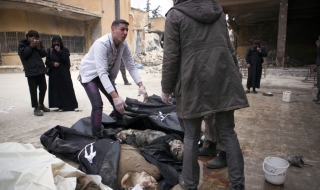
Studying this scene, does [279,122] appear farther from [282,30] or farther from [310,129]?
[282,30]

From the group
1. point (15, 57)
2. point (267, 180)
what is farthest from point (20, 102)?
point (15, 57)

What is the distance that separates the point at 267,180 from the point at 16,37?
1710 centimetres

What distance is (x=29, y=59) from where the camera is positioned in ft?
15.1

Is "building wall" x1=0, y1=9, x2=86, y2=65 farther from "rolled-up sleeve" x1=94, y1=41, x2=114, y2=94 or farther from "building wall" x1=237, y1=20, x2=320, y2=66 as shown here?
"rolled-up sleeve" x1=94, y1=41, x2=114, y2=94

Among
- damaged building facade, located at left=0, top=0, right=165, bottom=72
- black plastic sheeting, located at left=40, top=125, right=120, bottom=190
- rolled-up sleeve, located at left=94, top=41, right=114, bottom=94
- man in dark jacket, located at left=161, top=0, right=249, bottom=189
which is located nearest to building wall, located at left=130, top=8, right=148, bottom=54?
damaged building facade, located at left=0, top=0, right=165, bottom=72

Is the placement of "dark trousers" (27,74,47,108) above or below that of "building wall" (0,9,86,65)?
below

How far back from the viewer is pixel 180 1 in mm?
1937

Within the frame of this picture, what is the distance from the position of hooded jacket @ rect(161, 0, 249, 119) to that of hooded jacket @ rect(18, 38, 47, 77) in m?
3.70

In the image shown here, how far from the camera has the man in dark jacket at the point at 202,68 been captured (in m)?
1.84

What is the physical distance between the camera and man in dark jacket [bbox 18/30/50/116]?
454cm

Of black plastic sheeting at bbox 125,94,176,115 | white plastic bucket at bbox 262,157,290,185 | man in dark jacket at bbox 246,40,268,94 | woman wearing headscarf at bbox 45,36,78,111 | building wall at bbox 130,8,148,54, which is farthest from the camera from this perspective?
building wall at bbox 130,8,148,54

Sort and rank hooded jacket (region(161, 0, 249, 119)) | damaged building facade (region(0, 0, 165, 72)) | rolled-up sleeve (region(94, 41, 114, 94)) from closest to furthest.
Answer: hooded jacket (region(161, 0, 249, 119)) < rolled-up sleeve (region(94, 41, 114, 94)) < damaged building facade (region(0, 0, 165, 72))

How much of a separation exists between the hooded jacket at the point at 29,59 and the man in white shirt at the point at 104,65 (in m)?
2.08

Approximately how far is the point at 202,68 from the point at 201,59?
7cm
